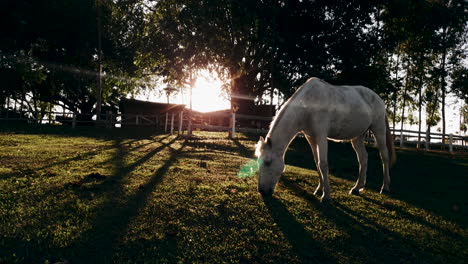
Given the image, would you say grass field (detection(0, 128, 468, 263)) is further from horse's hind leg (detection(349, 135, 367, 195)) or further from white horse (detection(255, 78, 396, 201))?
white horse (detection(255, 78, 396, 201))

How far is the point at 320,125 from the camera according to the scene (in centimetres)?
515

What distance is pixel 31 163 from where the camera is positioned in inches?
264

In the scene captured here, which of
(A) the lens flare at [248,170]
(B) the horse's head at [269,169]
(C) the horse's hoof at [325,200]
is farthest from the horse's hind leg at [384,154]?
(A) the lens flare at [248,170]

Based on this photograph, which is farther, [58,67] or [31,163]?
[58,67]

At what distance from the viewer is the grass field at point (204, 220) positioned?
2604 mm

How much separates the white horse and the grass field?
17.8 inches

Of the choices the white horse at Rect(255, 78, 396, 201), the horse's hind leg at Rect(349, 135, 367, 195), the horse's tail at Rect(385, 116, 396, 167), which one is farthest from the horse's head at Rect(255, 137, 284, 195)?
the horse's tail at Rect(385, 116, 396, 167)

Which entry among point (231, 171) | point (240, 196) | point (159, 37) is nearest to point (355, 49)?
point (159, 37)

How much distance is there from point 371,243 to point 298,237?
2.64 ft

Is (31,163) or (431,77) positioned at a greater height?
(431,77)

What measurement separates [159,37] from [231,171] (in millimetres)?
13402

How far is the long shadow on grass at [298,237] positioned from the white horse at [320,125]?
0.84m

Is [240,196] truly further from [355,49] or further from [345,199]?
[355,49]

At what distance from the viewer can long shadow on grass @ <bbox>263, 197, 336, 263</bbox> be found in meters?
2.67
